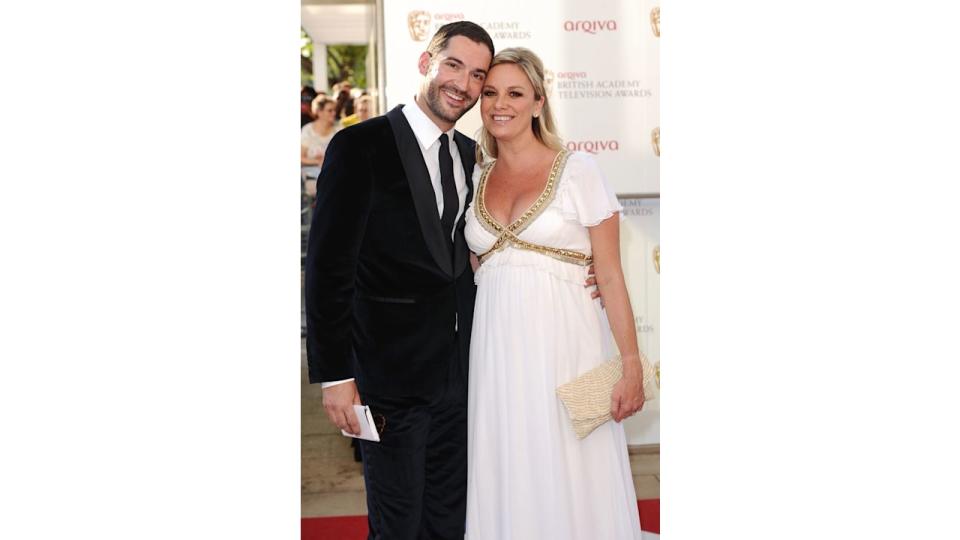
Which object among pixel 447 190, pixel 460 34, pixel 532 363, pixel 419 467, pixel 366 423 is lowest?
pixel 419 467

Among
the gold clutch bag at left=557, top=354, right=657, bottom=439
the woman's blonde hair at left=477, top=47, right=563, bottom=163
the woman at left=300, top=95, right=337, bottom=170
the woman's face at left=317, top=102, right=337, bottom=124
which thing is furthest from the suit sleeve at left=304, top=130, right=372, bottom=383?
the woman's face at left=317, top=102, right=337, bottom=124

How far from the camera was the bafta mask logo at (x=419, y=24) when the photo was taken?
14.3 feet

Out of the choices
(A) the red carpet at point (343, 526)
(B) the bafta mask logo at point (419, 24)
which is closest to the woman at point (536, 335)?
(A) the red carpet at point (343, 526)

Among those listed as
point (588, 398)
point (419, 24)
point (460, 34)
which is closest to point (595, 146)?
point (419, 24)

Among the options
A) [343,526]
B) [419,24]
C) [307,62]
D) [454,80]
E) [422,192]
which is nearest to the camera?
[422,192]

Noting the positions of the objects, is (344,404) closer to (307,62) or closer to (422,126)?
(422,126)

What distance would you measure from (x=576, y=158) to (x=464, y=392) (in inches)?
31.8

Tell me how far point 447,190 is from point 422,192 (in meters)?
0.12

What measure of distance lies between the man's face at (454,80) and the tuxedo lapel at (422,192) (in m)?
0.13

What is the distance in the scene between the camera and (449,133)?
297 centimetres

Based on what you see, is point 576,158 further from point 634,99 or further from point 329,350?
point 634,99

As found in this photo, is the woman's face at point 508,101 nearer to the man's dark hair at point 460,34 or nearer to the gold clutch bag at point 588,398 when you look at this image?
the man's dark hair at point 460,34

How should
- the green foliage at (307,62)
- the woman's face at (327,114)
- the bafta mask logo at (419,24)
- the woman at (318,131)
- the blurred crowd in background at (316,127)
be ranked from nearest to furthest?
the bafta mask logo at (419,24)
the blurred crowd in background at (316,127)
the woman at (318,131)
the woman's face at (327,114)
the green foliage at (307,62)

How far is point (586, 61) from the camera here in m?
4.47
